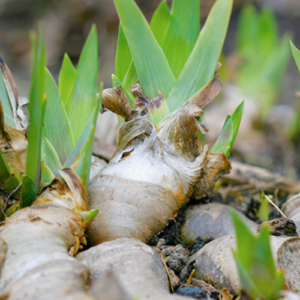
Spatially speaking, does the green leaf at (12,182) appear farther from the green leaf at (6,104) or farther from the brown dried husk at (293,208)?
the brown dried husk at (293,208)

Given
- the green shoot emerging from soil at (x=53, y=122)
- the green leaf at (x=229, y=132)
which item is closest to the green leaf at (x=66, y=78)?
the green shoot emerging from soil at (x=53, y=122)

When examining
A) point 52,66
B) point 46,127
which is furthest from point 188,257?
point 52,66

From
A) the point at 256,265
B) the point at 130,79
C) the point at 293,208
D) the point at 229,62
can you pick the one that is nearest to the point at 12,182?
the point at 130,79

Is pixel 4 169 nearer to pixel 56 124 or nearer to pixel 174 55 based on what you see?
pixel 56 124

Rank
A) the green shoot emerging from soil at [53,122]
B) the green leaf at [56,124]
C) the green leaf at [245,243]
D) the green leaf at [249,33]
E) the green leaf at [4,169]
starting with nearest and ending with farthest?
the green leaf at [245,243]
the green shoot emerging from soil at [53,122]
the green leaf at [4,169]
the green leaf at [56,124]
the green leaf at [249,33]

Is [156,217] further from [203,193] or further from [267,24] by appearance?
[267,24]

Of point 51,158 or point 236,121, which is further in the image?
point 236,121

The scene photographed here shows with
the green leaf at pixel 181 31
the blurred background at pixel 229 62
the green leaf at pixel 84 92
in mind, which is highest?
the green leaf at pixel 181 31
